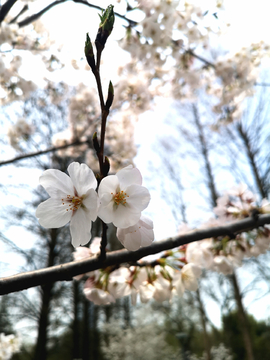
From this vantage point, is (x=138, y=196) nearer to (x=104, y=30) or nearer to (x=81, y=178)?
(x=81, y=178)

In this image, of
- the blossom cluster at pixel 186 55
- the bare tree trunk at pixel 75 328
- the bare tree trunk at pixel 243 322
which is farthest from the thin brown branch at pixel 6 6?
the bare tree trunk at pixel 75 328

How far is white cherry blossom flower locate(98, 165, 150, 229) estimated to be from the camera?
0.63 metres

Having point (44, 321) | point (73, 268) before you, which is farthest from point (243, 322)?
point (73, 268)

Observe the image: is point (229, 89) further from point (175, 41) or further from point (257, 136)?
point (257, 136)

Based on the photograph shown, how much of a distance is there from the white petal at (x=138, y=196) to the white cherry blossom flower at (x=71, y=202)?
10 centimetres

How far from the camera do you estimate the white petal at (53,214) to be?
703mm

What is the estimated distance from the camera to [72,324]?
920 centimetres

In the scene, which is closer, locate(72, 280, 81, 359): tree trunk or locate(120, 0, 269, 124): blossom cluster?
locate(120, 0, 269, 124): blossom cluster

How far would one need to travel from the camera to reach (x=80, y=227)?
0.69m

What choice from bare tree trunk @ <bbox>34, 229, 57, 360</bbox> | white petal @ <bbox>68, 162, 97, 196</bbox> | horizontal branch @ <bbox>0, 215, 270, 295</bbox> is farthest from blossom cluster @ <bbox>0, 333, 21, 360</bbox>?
white petal @ <bbox>68, 162, 97, 196</bbox>

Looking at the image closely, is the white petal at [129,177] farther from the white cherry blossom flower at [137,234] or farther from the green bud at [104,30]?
the green bud at [104,30]

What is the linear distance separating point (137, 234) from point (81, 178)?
21cm

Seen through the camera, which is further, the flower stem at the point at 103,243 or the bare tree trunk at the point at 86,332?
the bare tree trunk at the point at 86,332

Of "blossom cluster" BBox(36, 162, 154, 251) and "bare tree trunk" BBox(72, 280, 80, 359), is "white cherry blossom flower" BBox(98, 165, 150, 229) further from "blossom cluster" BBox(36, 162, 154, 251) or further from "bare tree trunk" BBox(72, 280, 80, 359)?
"bare tree trunk" BBox(72, 280, 80, 359)
